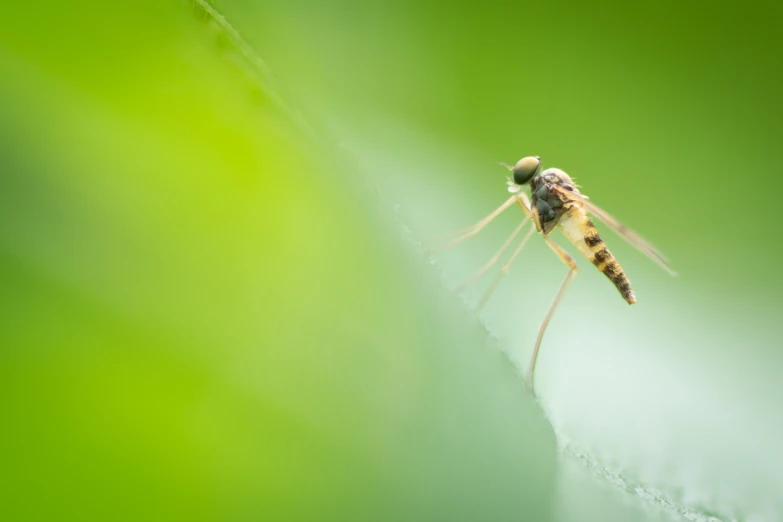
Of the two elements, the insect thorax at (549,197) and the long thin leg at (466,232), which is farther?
the insect thorax at (549,197)

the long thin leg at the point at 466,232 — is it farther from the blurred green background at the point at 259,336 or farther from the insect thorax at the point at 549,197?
the insect thorax at the point at 549,197

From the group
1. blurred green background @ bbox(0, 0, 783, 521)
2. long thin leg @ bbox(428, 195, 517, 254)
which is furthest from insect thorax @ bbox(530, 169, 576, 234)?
blurred green background @ bbox(0, 0, 783, 521)

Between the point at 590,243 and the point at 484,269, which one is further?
the point at 590,243

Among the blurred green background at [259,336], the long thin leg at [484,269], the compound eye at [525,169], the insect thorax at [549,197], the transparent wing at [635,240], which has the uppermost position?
the insect thorax at [549,197]

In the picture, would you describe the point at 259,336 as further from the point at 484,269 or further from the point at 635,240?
the point at 635,240

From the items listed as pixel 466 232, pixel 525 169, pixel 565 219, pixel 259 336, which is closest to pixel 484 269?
pixel 466 232

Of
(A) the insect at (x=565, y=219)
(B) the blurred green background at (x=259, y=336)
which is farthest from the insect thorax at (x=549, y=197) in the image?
(B) the blurred green background at (x=259, y=336)

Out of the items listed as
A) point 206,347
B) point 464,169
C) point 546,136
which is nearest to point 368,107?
point 464,169
